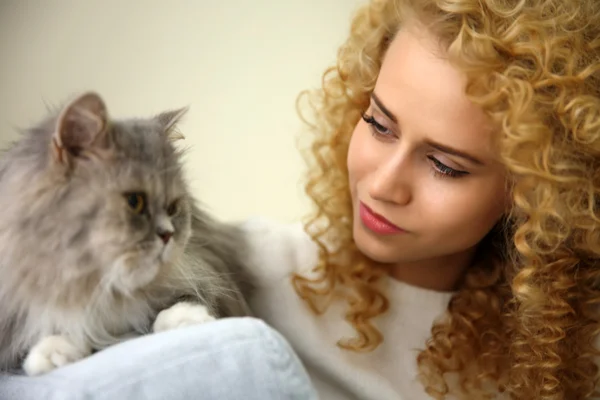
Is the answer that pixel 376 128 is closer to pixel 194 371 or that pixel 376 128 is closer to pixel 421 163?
pixel 421 163

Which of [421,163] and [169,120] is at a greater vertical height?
[169,120]

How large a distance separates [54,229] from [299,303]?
60 centimetres

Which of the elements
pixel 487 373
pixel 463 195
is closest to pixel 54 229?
pixel 463 195

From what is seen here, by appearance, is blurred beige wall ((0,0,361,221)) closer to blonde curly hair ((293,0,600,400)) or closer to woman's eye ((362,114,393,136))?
blonde curly hair ((293,0,600,400))

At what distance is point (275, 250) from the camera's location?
49.3 inches

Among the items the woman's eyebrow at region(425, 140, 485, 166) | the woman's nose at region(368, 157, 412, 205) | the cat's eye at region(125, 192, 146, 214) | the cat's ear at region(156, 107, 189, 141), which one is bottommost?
the woman's nose at region(368, 157, 412, 205)

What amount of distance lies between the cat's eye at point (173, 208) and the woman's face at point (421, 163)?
0.34 meters

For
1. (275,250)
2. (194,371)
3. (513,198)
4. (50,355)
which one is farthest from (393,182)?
(50,355)

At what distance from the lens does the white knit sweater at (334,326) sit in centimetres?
123

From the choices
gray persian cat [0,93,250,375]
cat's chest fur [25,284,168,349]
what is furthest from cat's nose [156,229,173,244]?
cat's chest fur [25,284,168,349]

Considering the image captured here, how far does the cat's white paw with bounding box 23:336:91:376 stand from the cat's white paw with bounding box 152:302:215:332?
12 centimetres

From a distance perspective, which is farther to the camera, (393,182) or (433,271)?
(433,271)

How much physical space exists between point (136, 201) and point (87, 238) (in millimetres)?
83

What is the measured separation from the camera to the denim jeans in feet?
2.34
